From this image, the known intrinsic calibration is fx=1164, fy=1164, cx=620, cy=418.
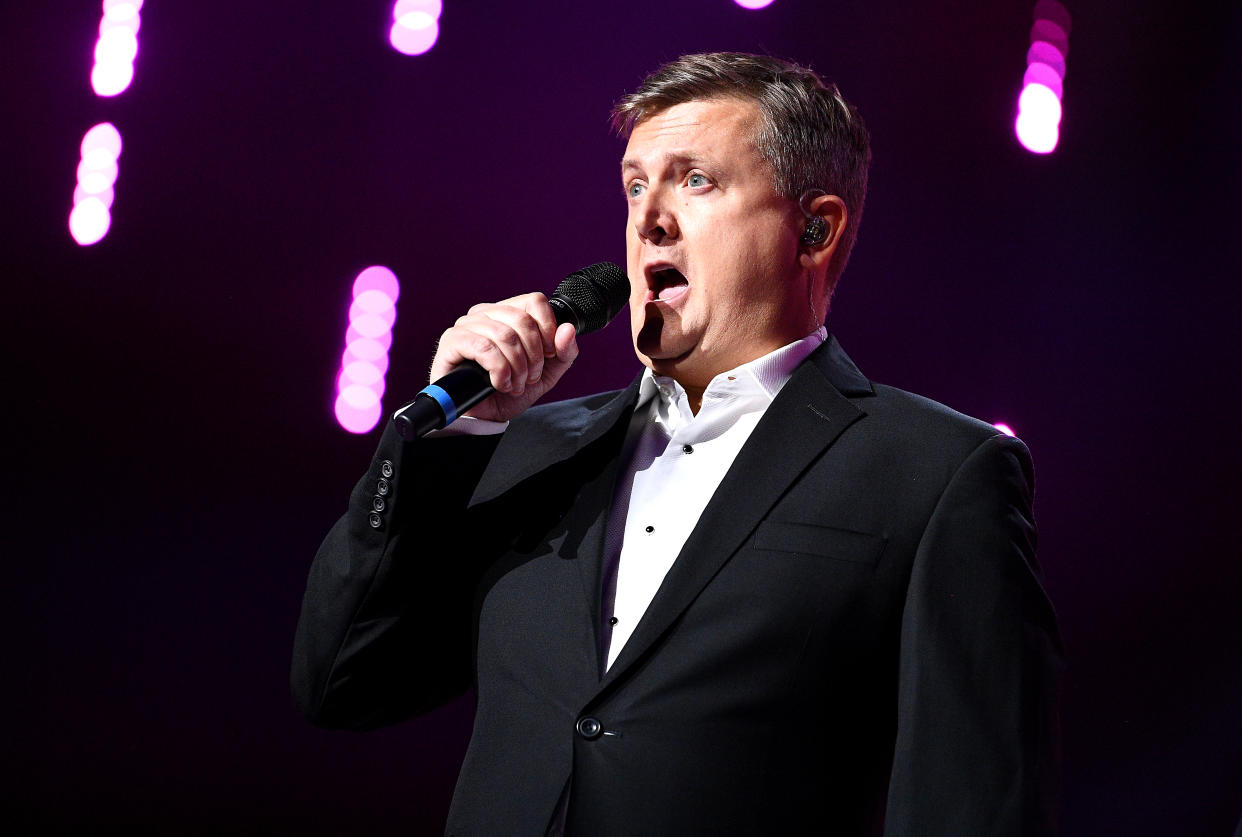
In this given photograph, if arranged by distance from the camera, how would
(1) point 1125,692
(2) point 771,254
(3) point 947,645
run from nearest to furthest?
(3) point 947,645 < (2) point 771,254 < (1) point 1125,692

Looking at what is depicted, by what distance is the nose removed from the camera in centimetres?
167

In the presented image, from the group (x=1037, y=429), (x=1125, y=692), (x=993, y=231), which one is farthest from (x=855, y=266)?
(x=1125, y=692)

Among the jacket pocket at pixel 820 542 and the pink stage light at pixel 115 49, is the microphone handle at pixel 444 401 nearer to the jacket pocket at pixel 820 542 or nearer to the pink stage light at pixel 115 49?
the jacket pocket at pixel 820 542

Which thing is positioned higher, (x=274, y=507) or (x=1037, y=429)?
(x=1037, y=429)

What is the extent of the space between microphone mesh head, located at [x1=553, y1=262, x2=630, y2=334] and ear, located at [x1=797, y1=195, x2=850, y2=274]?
274 millimetres

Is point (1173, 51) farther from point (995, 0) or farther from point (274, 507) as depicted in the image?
point (274, 507)

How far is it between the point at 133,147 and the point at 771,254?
5.10ft

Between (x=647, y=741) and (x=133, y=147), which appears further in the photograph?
(x=133, y=147)

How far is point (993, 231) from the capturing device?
8.20 ft

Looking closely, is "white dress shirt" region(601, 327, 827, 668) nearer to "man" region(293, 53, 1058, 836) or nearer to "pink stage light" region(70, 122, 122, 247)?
"man" region(293, 53, 1058, 836)

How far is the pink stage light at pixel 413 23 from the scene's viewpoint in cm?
262

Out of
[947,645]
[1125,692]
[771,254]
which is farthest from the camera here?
[1125,692]

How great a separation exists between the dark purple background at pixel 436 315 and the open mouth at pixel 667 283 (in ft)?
3.00

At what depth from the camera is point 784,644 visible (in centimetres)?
138
